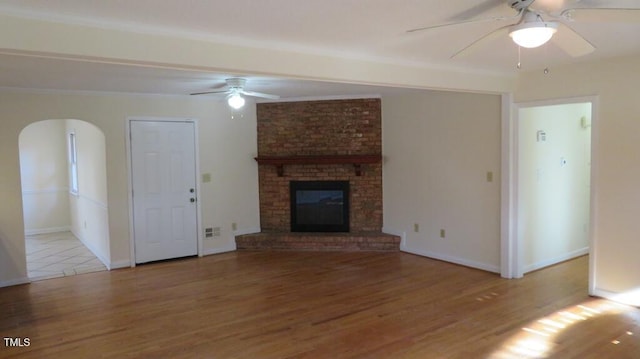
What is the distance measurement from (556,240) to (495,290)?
5.03 feet

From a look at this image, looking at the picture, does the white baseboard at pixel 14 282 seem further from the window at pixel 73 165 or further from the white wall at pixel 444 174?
the white wall at pixel 444 174

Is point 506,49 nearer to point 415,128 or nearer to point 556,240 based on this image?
point 415,128

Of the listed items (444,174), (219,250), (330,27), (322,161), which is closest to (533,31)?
(330,27)

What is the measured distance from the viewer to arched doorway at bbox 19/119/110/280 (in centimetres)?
590

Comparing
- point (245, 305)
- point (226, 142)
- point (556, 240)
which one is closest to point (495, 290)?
point (556, 240)

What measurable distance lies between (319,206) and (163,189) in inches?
89.4

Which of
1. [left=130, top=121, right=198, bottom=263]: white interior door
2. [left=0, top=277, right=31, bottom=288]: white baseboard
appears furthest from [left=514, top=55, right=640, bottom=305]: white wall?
[left=0, top=277, right=31, bottom=288]: white baseboard

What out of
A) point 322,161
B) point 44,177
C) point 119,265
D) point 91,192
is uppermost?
point 322,161

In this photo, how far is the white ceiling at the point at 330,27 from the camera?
2283 mm

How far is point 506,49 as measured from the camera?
3.52 m

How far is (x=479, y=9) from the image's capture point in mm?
2395

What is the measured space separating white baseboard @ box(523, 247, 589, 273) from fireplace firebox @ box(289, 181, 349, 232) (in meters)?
2.55

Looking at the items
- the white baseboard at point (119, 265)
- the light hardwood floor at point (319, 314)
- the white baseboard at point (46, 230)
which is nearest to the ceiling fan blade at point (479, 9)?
the light hardwood floor at point (319, 314)

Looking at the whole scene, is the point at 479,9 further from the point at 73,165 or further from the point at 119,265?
the point at 73,165
